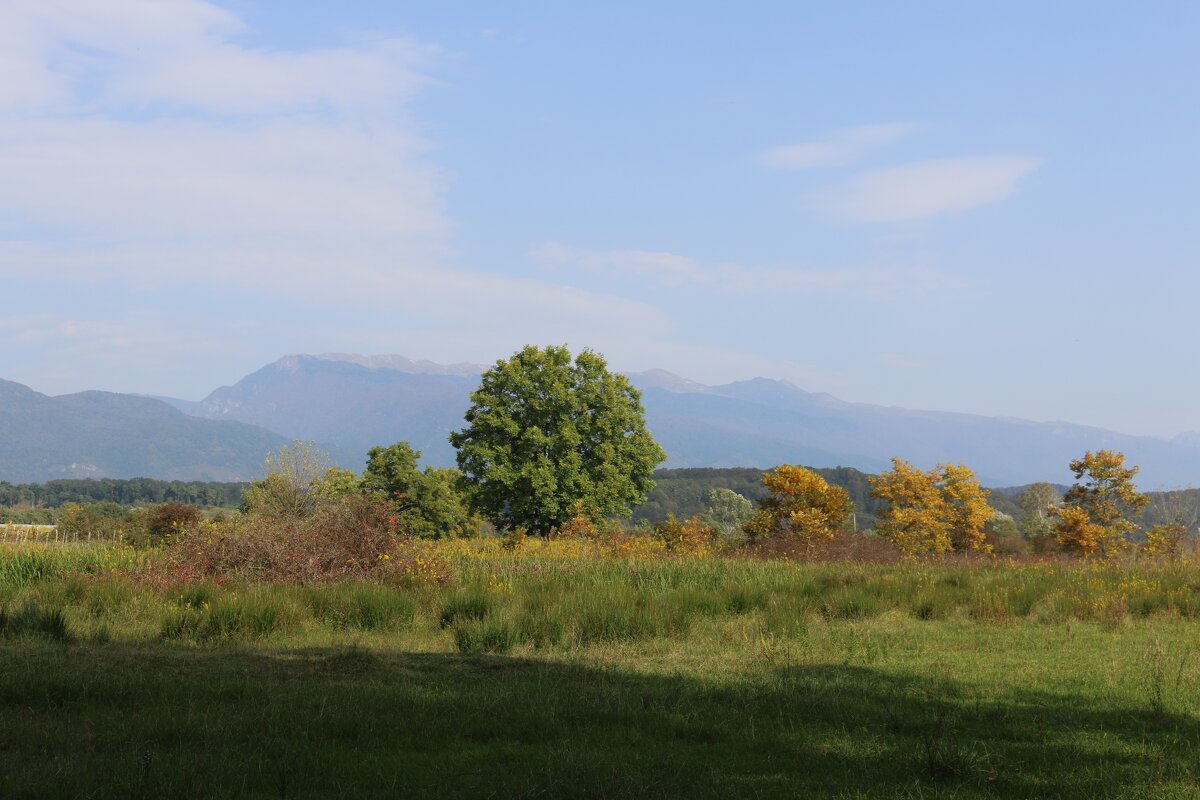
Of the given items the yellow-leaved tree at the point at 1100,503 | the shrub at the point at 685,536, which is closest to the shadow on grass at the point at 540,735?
the shrub at the point at 685,536

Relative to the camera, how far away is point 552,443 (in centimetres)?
4578

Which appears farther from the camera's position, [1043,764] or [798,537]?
[798,537]

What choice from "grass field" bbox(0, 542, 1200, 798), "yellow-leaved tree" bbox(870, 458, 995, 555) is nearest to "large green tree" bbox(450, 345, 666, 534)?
"yellow-leaved tree" bbox(870, 458, 995, 555)

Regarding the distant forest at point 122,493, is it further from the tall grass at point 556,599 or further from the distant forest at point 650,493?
the tall grass at point 556,599

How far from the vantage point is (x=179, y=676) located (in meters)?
8.37

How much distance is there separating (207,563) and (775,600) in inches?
389

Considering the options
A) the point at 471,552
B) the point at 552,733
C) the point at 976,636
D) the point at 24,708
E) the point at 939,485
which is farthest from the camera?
the point at 939,485

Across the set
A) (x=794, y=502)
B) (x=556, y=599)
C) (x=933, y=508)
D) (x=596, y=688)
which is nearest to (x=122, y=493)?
(x=794, y=502)

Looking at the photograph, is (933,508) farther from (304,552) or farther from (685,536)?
(304,552)

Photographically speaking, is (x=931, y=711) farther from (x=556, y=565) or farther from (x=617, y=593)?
(x=556, y=565)

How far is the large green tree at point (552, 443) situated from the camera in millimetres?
44594

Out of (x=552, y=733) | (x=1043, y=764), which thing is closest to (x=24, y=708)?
(x=552, y=733)

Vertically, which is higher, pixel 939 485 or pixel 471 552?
pixel 939 485

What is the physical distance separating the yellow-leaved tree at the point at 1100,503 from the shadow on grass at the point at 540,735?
2430 cm
